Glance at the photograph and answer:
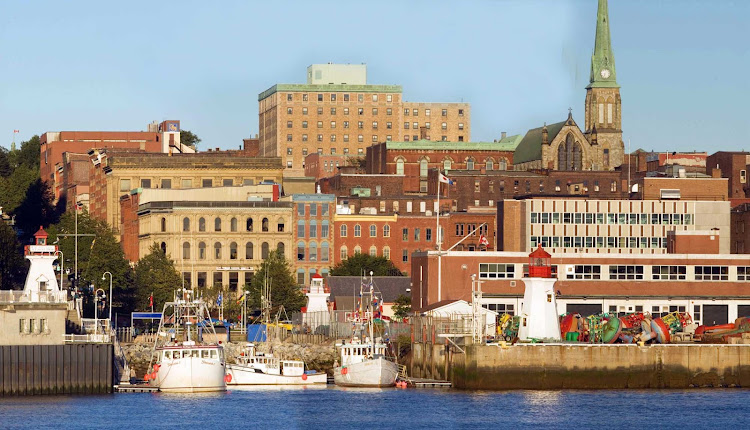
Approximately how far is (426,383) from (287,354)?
71.0 ft

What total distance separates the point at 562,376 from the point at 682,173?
74.3 meters

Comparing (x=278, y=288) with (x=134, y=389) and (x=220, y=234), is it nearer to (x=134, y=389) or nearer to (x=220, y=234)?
(x=220, y=234)

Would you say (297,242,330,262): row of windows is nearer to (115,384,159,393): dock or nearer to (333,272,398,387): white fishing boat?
(333,272,398,387): white fishing boat

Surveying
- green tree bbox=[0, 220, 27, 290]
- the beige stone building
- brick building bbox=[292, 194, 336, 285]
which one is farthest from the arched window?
green tree bbox=[0, 220, 27, 290]

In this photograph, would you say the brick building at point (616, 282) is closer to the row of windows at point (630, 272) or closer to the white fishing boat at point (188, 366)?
the row of windows at point (630, 272)

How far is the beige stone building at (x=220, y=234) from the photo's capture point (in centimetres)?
18325

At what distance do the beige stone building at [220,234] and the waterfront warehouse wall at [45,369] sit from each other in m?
79.2

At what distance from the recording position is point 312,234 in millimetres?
187125

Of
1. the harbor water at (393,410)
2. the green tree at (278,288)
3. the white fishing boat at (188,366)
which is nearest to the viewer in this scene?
the harbor water at (393,410)

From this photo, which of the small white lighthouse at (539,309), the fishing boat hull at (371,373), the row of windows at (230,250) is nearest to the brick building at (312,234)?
the row of windows at (230,250)

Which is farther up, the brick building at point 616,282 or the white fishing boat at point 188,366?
the brick building at point 616,282

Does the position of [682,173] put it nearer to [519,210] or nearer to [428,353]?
[519,210]

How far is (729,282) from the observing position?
137000 mm

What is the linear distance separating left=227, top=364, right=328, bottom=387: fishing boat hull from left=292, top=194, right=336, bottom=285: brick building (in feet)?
217
